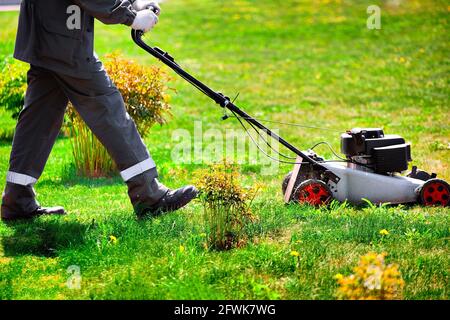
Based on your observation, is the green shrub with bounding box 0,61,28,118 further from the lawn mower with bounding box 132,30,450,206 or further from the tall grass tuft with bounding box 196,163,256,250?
the tall grass tuft with bounding box 196,163,256,250

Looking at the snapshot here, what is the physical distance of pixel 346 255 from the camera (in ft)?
17.9

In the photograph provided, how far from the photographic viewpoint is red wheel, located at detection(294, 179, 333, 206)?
6629 mm

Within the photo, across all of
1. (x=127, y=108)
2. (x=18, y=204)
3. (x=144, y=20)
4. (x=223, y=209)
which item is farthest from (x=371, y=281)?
(x=127, y=108)

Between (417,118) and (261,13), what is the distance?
951 centimetres

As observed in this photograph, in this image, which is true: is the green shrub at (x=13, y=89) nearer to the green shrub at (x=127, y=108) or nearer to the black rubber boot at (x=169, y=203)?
the green shrub at (x=127, y=108)

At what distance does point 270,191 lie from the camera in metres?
7.45

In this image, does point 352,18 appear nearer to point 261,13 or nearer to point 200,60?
point 261,13

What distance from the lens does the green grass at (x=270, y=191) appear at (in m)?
5.16

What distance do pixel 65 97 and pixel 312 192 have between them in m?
2.00

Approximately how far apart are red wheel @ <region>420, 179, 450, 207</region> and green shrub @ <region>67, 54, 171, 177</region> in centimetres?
281

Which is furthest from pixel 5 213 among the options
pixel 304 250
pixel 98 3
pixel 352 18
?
pixel 352 18

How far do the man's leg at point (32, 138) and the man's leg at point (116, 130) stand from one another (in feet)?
0.57

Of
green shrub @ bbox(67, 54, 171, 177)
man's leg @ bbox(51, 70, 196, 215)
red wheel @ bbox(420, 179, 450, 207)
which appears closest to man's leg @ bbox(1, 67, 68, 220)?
man's leg @ bbox(51, 70, 196, 215)

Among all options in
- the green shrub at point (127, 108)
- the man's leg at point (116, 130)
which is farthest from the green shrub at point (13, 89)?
the man's leg at point (116, 130)
